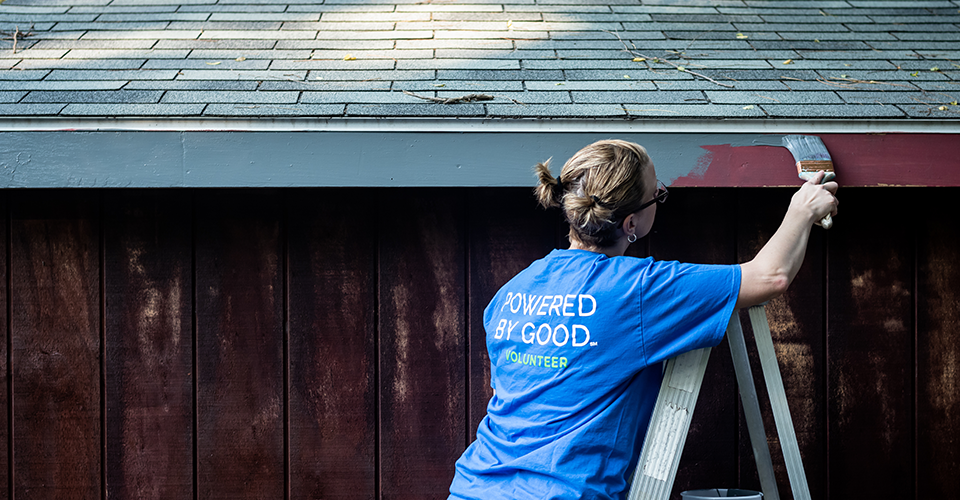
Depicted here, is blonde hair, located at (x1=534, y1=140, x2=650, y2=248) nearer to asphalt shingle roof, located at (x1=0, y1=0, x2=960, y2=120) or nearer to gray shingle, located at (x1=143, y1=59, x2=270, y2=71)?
asphalt shingle roof, located at (x1=0, y1=0, x2=960, y2=120)

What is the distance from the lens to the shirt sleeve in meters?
1.35

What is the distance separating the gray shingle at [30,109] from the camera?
6.59ft

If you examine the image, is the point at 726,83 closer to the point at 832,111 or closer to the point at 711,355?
the point at 832,111

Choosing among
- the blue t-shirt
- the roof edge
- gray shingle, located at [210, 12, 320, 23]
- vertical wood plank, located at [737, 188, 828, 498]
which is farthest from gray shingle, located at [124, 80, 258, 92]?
vertical wood plank, located at [737, 188, 828, 498]

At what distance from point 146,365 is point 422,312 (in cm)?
110

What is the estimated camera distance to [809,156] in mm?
1963

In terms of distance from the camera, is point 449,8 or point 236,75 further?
point 449,8

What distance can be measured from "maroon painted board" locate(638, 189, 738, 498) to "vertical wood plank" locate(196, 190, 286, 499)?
1557mm

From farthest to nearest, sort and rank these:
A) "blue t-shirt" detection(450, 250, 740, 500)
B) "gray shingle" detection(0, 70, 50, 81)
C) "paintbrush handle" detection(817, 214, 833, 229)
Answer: "gray shingle" detection(0, 70, 50, 81)
"paintbrush handle" detection(817, 214, 833, 229)
"blue t-shirt" detection(450, 250, 740, 500)

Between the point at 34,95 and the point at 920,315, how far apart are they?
3440mm

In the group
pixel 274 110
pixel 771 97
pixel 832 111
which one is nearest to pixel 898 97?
pixel 832 111

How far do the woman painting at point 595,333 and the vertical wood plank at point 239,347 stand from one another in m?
1.21

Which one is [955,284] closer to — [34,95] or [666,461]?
[666,461]

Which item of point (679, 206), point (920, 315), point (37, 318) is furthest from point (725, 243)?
point (37, 318)
